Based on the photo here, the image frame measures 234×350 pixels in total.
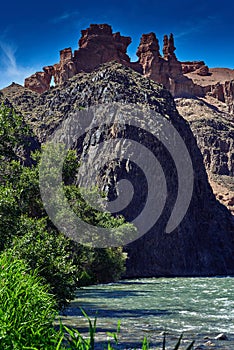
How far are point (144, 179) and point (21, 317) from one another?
394 feet

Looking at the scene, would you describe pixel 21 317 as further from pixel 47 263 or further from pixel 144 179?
pixel 144 179

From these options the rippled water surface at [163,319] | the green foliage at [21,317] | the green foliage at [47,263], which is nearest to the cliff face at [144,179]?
the rippled water surface at [163,319]

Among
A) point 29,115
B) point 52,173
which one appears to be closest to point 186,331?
point 52,173

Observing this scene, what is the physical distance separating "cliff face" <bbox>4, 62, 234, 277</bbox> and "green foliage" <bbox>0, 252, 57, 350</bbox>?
Result: 324 feet

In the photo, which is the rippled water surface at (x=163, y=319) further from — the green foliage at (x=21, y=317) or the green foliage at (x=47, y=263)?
the green foliage at (x=21, y=317)

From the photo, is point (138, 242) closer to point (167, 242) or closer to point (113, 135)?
point (167, 242)

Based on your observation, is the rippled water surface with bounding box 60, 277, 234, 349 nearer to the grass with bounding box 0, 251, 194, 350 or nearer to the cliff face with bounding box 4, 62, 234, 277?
the grass with bounding box 0, 251, 194, 350

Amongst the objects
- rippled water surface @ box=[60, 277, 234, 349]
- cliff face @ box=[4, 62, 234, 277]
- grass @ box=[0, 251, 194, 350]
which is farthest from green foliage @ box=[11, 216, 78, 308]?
cliff face @ box=[4, 62, 234, 277]

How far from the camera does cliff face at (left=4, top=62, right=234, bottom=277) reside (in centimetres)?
12288

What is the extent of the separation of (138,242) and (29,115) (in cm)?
8530

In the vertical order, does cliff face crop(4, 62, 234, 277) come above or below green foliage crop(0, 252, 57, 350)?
above

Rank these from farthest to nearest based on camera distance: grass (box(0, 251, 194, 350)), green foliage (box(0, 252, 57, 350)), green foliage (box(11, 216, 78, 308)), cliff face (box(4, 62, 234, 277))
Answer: cliff face (box(4, 62, 234, 277)) < green foliage (box(11, 216, 78, 308)) < green foliage (box(0, 252, 57, 350)) < grass (box(0, 251, 194, 350))

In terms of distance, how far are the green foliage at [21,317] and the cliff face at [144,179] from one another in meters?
98.9

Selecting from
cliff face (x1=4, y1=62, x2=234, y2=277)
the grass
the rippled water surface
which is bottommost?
the grass
